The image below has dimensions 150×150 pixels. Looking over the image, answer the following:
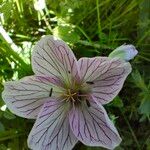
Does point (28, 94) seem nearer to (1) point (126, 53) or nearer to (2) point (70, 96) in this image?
(2) point (70, 96)

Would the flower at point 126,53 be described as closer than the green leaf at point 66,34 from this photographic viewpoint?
Yes

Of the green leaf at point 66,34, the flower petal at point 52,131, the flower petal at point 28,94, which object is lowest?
the flower petal at point 52,131

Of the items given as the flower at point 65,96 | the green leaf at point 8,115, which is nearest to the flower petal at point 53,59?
the flower at point 65,96

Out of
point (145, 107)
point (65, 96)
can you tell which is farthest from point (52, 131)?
point (145, 107)

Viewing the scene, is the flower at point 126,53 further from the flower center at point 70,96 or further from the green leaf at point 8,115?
the green leaf at point 8,115

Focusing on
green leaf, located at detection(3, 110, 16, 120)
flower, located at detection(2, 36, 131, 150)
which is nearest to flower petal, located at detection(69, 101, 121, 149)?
flower, located at detection(2, 36, 131, 150)

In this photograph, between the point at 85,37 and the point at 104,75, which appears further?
the point at 85,37
